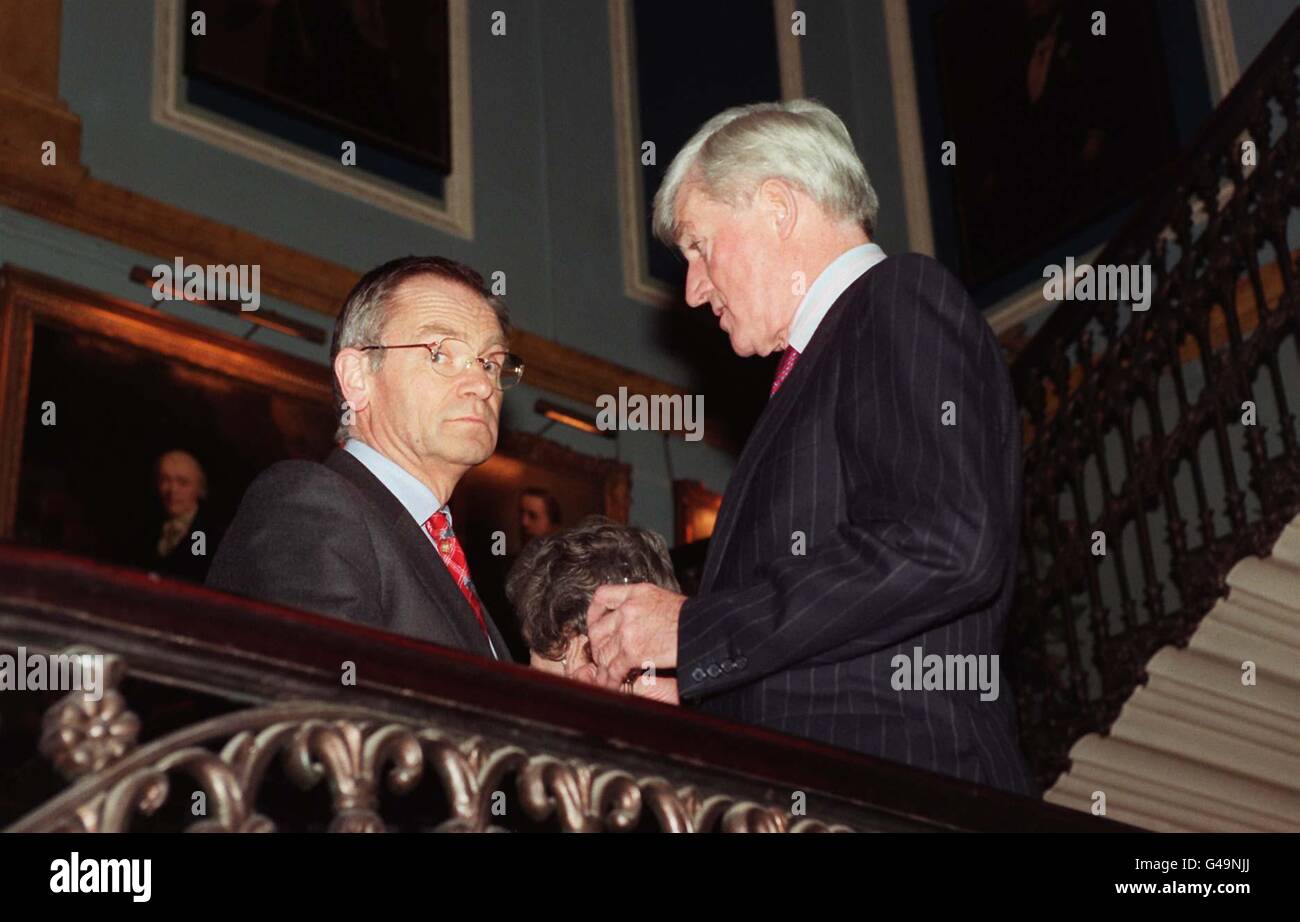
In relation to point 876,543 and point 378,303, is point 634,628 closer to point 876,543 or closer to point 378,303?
point 876,543

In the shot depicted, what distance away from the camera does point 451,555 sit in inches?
127

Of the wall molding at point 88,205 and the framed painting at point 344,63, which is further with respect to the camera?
the framed painting at point 344,63

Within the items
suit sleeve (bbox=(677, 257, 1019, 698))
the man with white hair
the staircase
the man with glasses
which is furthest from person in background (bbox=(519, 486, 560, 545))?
suit sleeve (bbox=(677, 257, 1019, 698))

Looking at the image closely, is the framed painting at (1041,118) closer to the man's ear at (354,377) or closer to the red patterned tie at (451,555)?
the man's ear at (354,377)

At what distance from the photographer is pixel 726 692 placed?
2.81 metres

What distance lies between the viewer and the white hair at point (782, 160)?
331 centimetres

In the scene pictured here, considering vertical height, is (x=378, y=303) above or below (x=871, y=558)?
above

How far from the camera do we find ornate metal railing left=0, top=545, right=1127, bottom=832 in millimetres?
1767

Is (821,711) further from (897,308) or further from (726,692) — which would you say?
(897,308)

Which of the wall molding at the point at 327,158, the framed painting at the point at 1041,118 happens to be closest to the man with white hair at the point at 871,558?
the wall molding at the point at 327,158

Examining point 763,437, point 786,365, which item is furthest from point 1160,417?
point 763,437

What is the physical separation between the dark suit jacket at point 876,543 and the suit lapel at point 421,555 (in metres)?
0.41

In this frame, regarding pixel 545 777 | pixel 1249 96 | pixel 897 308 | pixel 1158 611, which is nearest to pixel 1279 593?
pixel 1158 611

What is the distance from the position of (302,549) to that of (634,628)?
0.53 m
